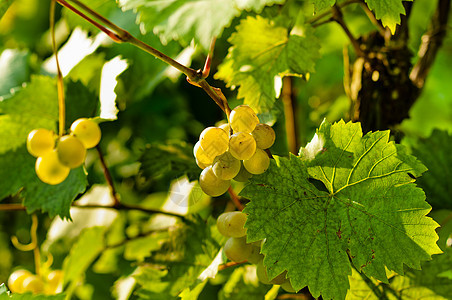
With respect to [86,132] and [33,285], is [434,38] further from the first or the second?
[33,285]

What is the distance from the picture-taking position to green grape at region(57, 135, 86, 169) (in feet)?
2.51

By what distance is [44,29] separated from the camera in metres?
1.95

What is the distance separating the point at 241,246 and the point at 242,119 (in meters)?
0.19

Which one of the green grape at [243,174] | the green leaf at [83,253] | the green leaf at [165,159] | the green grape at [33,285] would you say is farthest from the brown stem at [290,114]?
the green grape at [33,285]

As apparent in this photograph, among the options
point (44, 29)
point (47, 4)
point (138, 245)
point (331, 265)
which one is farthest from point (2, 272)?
point (331, 265)

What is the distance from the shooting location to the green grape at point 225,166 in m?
0.63

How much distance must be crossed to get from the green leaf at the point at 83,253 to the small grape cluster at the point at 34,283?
0.03 metres

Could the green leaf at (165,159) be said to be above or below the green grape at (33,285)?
above

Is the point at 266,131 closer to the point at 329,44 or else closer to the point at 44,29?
the point at 329,44

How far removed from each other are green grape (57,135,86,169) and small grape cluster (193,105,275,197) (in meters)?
0.24

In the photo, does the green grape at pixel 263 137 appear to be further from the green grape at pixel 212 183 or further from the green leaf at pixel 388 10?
the green leaf at pixel 388 10

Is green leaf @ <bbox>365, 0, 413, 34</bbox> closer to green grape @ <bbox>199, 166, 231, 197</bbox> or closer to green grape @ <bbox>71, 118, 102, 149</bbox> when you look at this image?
green grape @ <bbox>199, 166, 231, 197</bbox>

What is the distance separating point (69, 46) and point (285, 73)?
0.70 meters

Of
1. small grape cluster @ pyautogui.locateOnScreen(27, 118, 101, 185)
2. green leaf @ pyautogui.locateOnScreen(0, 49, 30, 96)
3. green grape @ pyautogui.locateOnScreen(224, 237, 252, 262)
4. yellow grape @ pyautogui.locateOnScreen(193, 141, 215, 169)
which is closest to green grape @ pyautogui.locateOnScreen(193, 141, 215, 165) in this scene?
yellow grape @ pyautogui.locateOnScreen(193, 141, 215, 169)
